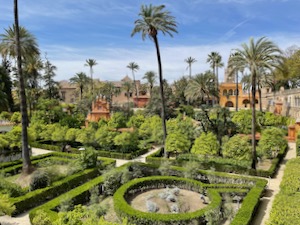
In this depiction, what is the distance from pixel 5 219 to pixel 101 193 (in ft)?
18.2

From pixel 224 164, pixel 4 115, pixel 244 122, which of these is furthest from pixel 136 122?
pixel 4 115

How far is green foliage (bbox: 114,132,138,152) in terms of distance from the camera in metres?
26.4

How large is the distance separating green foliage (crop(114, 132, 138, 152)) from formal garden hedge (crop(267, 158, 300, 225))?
606 inches

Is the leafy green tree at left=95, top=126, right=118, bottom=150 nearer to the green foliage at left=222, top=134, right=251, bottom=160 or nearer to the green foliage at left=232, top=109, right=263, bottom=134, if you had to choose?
the green foliage at left=222, top=134, right=251, bottom=160

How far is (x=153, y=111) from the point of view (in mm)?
46344

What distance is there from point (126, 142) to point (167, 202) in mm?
12271

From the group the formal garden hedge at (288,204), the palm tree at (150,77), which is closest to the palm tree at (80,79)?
the palm tree at (150,77)

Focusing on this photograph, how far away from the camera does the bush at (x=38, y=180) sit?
16.0 m

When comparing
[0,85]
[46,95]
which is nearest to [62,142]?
[0,85]

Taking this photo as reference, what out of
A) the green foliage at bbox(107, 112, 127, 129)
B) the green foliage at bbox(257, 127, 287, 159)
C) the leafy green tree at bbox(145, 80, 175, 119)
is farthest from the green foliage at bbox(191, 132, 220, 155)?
the leafy green tree at bbox(145, 80, 175, 119)

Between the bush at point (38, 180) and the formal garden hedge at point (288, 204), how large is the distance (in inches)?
502

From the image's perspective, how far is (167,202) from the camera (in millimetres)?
14852

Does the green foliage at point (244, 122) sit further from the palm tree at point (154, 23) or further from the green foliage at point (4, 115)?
the green foliage at point (4, 115)

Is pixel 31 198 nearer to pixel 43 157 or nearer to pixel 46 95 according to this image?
pixel 43 157
